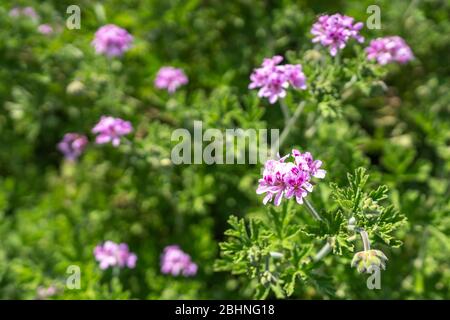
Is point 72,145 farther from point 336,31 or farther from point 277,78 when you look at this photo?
point 336,31

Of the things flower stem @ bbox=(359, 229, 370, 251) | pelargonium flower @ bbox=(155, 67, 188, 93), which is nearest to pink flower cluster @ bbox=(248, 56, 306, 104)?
flower stem @ bbox=(359, 229, 370, 251)

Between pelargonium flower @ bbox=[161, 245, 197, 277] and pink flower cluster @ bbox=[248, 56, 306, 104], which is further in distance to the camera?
pelargonium flower @ bbox=[161, 245, 197, 277]

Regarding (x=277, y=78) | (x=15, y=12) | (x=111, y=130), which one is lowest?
(x=111, y=130)

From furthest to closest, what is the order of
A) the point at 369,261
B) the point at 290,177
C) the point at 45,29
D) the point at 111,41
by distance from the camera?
the point at 45,29
the point at 111,41
the point at 290,177
the point at 369,261

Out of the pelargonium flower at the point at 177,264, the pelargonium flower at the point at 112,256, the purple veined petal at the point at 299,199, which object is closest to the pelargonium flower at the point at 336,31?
the purple veined petal at the point at 299,199

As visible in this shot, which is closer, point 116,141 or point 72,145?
point 116,141

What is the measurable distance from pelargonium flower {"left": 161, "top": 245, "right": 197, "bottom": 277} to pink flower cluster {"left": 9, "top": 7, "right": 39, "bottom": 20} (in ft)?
9.70

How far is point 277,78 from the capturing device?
3906mm

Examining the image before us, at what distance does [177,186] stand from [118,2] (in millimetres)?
2386

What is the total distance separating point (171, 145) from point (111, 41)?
1144mm

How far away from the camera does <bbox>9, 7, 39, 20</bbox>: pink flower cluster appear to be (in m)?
5.52

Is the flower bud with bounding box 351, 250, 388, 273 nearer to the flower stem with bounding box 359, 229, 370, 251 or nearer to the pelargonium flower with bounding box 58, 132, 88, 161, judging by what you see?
the flower stem with bounding box 359, 229, 370, 251

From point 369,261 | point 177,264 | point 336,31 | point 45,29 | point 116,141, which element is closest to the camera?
point 369,261

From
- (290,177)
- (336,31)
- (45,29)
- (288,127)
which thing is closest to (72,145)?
(45,29)
